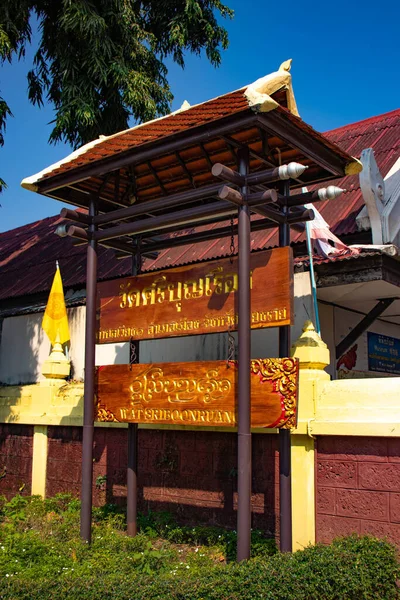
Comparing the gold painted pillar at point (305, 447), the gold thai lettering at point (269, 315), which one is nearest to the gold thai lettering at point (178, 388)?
the gold thai lettering at point (269, 315)

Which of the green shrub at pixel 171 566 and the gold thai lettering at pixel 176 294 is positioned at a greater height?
the gold thai lettering at pixel 176 294

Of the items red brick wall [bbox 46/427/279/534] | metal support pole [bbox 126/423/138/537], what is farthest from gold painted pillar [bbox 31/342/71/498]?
metal support pole [bbox 126/423/138/537]

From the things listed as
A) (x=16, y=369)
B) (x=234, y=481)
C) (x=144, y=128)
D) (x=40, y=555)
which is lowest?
(x=40, y=555)

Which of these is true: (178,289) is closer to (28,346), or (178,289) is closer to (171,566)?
(171,566)

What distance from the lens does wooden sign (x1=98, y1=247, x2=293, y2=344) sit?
562cm

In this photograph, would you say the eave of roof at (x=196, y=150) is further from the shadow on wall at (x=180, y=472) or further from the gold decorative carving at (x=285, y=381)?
the shadow on wall at (x=180, y=472)

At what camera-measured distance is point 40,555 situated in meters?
6.11

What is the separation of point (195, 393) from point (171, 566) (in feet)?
5.18

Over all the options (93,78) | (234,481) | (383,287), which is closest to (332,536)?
(234,481)

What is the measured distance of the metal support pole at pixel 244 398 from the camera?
17.0ft

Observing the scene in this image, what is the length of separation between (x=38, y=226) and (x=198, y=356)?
920 cm

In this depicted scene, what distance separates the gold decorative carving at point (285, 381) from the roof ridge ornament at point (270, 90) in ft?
7.12

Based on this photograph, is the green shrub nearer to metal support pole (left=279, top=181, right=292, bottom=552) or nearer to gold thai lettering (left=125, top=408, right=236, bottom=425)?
metal support pole (left=279, top=181, right=292, bottom=552)

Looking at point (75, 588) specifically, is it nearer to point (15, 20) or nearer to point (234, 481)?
point (234, 481)
